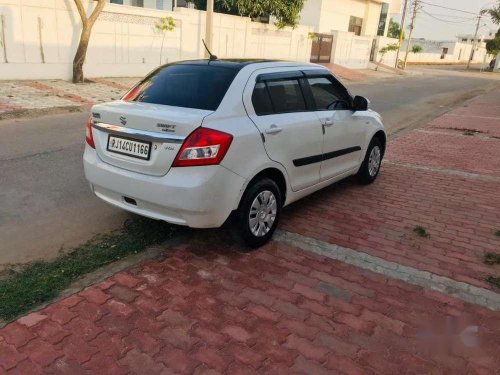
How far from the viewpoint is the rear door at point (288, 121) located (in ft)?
12.6

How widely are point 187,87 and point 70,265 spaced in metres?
1.83

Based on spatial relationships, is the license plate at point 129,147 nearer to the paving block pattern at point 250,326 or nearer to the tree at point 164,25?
the paving block pattern at point 250,326

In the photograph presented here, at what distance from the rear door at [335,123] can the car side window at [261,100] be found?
78cm

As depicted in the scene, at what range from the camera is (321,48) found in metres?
33.2

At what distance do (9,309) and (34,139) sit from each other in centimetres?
557

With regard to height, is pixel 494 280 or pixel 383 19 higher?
pixel 383 19

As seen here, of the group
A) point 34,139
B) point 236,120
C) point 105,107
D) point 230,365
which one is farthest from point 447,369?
point 34,139

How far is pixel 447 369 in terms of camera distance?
2664 millimetres

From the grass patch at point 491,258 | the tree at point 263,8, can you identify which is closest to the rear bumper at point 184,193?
the grass patch at point 491,258

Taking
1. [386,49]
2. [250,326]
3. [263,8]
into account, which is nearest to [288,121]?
[250,326]

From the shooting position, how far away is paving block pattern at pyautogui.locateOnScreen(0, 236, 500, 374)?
8.54 ft

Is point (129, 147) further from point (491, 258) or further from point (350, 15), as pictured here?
point (350, 15)

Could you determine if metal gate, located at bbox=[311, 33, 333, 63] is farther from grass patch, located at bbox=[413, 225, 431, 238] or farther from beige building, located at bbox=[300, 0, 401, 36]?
grass patch, located at bbox=[413, 225, 431, 238]

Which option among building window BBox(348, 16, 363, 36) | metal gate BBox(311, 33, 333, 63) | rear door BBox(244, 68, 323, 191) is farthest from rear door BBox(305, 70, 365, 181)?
building window BBox(348, 16, 363, 36)
